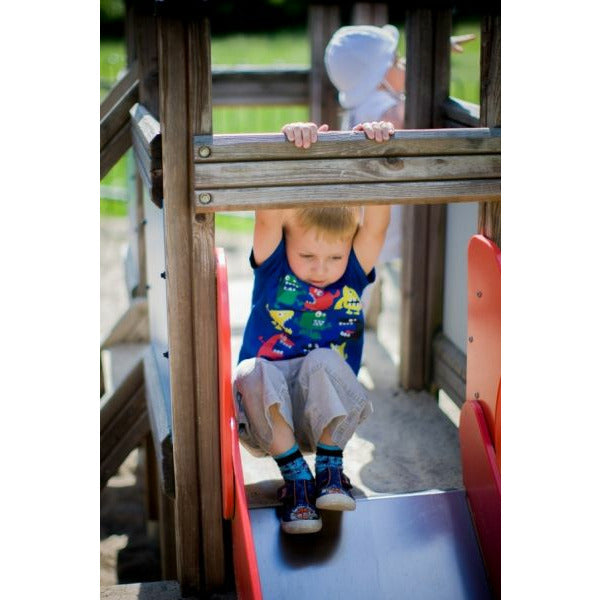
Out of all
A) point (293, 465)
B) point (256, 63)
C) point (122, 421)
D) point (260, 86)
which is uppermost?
point (256, 63)

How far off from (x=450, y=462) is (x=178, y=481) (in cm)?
121

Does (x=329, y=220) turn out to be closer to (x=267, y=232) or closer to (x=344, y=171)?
(x=267, y=232)

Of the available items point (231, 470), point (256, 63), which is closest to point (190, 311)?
point (231, 470)

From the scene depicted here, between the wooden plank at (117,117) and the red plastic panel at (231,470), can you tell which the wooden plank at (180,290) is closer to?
the red plastic panel at (231,470)

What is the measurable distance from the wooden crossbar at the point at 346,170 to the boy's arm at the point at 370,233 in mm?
525

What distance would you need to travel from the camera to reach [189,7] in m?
2.33

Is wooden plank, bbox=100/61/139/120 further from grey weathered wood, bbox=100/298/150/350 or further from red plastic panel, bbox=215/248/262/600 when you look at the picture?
red plastic panel, bbox=215/248/262/600

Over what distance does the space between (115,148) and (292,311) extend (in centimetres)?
152

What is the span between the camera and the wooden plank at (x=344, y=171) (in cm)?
241

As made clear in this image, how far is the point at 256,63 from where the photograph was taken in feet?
55.9

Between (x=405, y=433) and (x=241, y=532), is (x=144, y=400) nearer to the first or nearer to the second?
(x=405, y=433)

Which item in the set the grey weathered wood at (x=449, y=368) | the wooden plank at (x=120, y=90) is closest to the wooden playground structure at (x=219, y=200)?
the grey weathered wood at (x=449, y=368)

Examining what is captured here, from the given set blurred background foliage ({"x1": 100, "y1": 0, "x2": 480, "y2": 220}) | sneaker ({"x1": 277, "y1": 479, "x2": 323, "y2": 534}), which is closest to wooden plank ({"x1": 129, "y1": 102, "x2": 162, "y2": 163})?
sneaker ({"x1": 277, "y1": 479, "x2": 323, "y2": 534})

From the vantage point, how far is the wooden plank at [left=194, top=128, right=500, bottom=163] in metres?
2.40
